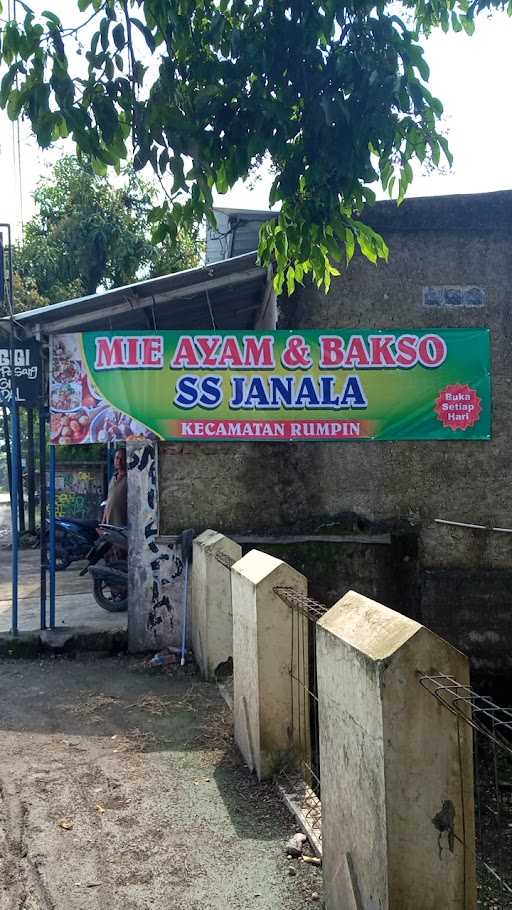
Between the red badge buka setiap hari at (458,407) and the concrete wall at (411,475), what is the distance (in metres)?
0.17

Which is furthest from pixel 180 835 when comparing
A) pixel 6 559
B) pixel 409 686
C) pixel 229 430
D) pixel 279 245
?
pixel 6 559

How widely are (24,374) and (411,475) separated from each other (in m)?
3.62

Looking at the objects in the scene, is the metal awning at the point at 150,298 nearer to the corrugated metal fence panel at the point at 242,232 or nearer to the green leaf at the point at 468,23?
the corrugated metal fence panel at the point at 242,232

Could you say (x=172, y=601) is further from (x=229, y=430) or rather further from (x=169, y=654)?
(x=229, y=430)

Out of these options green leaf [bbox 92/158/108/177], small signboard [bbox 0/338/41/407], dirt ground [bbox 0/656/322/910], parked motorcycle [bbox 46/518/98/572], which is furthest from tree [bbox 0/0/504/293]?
parked motorcycle [bbox 46/518/98/572]

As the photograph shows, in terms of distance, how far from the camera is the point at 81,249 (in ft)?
69.4

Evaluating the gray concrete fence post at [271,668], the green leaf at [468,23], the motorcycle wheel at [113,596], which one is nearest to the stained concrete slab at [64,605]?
the motorcycle wheel at [113,596]

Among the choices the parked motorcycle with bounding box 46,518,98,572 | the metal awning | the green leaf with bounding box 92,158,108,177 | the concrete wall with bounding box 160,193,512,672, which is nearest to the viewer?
the green leaf with bounding box 92,158,108,177

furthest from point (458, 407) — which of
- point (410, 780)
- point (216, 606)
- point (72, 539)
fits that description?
point (72, 539)

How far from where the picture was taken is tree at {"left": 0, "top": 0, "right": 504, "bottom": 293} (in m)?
3.70

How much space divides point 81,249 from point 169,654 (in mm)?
15521

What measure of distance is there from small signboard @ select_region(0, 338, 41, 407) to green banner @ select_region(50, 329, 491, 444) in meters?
0.28

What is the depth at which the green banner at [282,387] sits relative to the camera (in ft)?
25.0

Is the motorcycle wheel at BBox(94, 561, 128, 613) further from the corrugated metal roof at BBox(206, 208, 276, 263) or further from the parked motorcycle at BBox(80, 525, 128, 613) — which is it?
the corrugated metal roof at BBox(206, 208, 276, 263)
